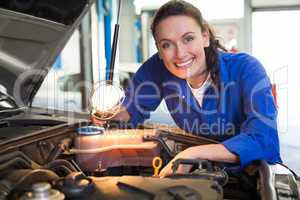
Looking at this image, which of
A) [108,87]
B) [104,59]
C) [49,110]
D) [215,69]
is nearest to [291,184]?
[215,69]

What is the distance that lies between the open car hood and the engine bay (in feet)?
0.69

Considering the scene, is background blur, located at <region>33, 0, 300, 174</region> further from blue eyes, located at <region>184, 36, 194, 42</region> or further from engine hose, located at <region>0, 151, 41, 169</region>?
engine hose, located at <region>0, 151, 41, 169</region>

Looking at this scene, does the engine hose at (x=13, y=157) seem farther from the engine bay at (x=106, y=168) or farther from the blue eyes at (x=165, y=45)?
the blue eyes at (x=165, y=45)

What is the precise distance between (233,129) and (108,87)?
1.66ft

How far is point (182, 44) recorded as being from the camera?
1373mm

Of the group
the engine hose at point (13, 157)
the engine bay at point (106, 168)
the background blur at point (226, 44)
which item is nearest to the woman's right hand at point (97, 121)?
the engine bay at point (106, 168)

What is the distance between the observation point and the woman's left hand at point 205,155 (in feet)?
3.53

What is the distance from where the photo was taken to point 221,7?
3.05 metres

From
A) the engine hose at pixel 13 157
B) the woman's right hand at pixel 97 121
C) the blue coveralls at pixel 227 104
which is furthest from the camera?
the woman's right hand at pixel 97 121

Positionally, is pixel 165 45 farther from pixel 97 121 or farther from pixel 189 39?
pixel 97 121

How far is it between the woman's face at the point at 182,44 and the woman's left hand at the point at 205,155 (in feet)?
1.26

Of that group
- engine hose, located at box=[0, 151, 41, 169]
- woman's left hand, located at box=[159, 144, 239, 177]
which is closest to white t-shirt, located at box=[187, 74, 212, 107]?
woman's left hand, located at box=[159, 144, 239, 177]

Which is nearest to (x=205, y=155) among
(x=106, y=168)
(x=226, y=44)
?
(x=106, y=168)

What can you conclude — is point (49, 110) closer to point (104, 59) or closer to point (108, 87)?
point (108, 87)
